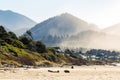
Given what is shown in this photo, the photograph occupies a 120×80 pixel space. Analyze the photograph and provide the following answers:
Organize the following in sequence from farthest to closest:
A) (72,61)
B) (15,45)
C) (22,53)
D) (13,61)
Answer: (72,61) < (15,45) < (22,53) < (13,61)

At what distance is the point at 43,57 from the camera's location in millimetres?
157875

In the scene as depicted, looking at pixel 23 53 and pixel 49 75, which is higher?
pixel 23 53

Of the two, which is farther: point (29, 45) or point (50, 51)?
point (50, 51)

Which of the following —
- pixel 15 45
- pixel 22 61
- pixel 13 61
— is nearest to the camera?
pixel 13 61

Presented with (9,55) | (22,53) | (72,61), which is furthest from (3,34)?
(72,61)

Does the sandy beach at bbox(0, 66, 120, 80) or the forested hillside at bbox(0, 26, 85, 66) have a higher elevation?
the forested hillside at bbox(0, 26, 85, 66)

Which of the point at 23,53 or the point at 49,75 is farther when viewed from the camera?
the point at 23,53

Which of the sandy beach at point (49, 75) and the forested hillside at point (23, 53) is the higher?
the forested hillside at point (23, 53)

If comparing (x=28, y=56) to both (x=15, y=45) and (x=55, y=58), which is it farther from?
(x=55, y=58)

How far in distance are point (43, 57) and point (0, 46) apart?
27.9 meters

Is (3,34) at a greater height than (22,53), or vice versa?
(3,34)

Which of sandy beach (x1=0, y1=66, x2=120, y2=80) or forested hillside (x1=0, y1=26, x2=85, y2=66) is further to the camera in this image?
forested hillside (x1=0, y1=26, x2=85, y2=66)

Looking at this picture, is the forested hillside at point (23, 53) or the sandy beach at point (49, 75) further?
the forested hillside at point (23, 53)

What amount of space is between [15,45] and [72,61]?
45.1 metres
